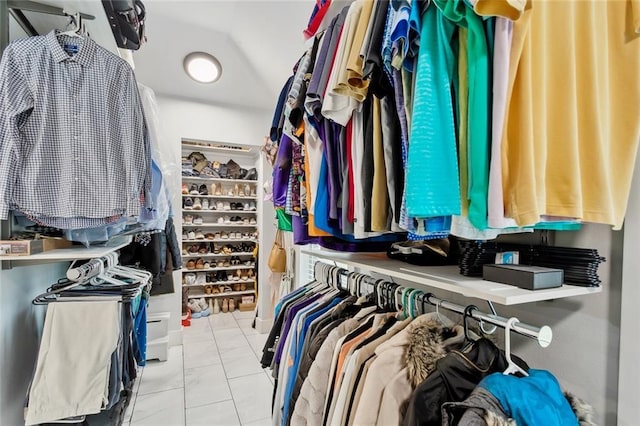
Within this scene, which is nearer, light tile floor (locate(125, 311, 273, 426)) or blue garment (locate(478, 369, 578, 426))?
blue garment (locate(478, 369, 578, 426))

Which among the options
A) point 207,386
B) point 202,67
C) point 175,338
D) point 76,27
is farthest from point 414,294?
point 202,67

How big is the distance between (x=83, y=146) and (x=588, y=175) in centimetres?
156

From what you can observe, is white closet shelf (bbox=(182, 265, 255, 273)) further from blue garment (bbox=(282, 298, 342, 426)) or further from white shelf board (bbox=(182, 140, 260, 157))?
blue garment (bbox=(282, 298, 342, 426))

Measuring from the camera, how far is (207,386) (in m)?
2.41

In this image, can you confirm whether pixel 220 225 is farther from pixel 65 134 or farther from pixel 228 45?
pixel 65 134

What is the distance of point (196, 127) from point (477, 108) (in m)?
3.25

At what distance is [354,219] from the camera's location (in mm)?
951

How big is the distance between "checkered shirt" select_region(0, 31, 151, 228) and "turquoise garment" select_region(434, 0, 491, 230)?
1254 mm

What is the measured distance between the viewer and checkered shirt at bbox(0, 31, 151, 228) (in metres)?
1.04

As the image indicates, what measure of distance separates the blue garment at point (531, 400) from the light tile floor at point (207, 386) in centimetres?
184

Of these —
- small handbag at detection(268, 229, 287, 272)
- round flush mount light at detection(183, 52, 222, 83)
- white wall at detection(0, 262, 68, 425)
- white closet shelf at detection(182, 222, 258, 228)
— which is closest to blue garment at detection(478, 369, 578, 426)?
white wall at detection(0, 262, 68, 425)

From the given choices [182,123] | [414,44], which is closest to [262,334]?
[182,123]

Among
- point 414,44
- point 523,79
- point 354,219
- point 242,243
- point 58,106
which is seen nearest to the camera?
point 523,79

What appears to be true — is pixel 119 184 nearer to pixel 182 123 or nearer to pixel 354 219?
pixel 354 219
